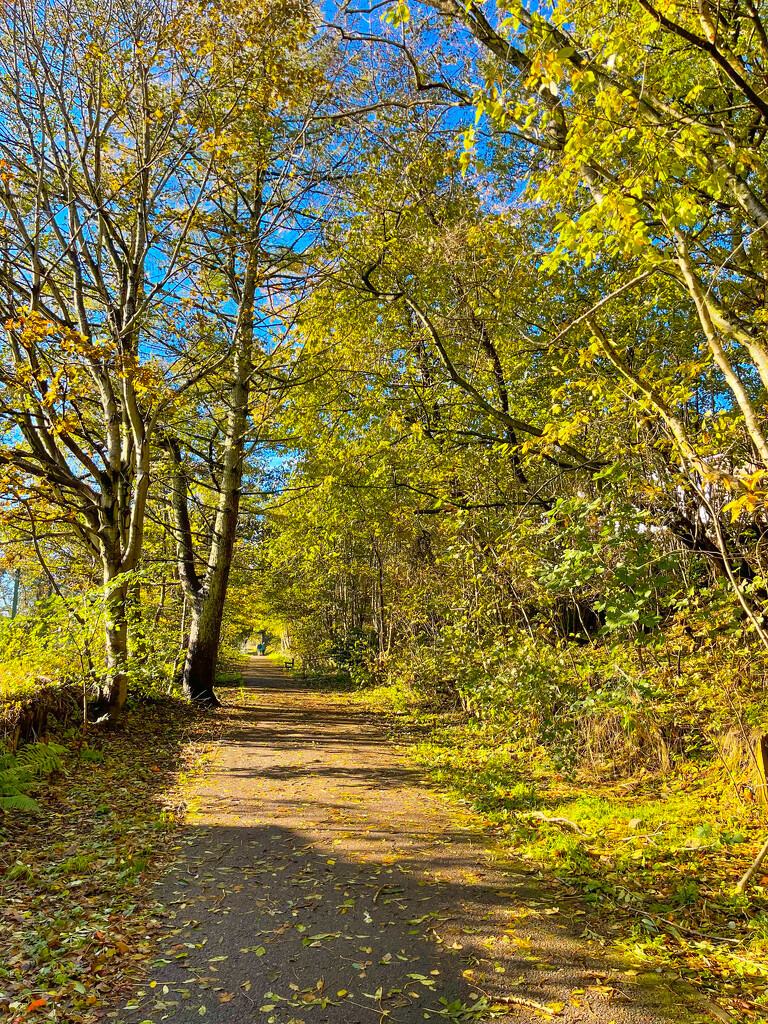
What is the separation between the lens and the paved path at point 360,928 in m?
3.14

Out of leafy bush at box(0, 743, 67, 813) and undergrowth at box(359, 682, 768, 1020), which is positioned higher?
leafy bush at box(0, 743, 67, 813)

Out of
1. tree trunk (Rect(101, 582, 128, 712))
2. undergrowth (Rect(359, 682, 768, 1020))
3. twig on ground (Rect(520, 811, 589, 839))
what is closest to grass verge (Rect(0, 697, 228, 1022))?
tree trunk (Rect(101, 582, 128, 712))

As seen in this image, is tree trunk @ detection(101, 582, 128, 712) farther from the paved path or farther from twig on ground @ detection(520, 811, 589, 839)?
twig on ground @ detection(520, 811, 589, 839)

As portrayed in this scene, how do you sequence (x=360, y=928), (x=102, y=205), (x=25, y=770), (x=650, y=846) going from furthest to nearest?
(x=102, y=205) → (x=25, y=770) → (x=650, y=846) → (x=360, y=928)

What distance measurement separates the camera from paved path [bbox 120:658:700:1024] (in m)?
3.14

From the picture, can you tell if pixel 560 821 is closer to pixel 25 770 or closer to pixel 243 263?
pixel 25 770

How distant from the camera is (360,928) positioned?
12.9ft

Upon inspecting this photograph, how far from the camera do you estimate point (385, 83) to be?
8.98 m

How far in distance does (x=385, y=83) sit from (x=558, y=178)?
6.70m

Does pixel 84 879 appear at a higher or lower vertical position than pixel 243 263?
lower

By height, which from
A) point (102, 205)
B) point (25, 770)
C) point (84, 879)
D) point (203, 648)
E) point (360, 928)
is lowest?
point (360, 928)

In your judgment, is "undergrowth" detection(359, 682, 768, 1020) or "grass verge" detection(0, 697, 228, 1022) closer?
"grass verge" detection(0, 697, 228, 1022)

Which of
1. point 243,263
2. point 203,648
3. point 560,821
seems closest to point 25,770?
point 560,821

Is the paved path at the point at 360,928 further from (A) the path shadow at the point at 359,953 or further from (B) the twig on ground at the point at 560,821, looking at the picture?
(B) the twig on ground at the point at 560,821
